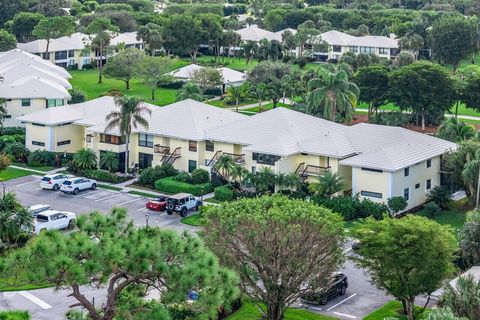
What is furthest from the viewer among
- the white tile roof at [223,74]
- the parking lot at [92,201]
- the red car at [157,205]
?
the white tile roof at [223,74]

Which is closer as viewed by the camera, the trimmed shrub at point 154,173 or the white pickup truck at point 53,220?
the white pickup truck at point 53,220

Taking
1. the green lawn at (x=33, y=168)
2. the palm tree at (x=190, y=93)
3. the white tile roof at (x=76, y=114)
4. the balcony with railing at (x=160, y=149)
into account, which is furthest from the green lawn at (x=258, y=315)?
the palm tree at (x=190, y=93)

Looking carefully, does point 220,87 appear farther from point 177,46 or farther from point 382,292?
point 382,292

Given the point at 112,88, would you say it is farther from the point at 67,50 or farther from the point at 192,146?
the point at 192,146

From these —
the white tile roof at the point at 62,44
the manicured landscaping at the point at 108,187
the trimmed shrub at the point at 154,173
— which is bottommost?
the manicured landscaping at the point at 108,187

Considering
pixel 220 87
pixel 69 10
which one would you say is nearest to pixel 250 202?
pixel 220 87

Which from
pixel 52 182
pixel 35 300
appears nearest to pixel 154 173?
pixel 52 182

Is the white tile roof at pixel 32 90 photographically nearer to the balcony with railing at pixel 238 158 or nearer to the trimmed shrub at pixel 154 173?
the trimmed shrub at pixel 154 173
